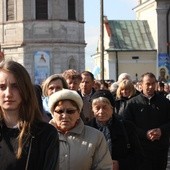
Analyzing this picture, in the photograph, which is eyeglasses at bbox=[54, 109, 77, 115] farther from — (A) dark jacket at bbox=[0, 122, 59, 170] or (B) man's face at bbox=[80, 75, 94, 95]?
(B) man's face at bbox=[80, 75, 94, 95]

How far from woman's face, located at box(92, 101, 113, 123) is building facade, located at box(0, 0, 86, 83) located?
4698 centimetres

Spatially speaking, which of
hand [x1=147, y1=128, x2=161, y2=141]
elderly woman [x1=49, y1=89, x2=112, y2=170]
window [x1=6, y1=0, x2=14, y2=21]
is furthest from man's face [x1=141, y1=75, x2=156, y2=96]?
window [x1=6, y1=0, x2=14, y2=21]

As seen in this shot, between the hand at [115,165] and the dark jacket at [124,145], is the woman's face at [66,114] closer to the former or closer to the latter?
the hand at [115,165]

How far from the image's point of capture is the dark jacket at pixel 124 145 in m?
6.71

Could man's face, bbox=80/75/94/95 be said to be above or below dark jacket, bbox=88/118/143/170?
above

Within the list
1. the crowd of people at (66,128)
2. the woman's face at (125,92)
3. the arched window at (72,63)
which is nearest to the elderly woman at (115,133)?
the crowd of people at (66,128)

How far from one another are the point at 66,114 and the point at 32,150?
59.1 inches

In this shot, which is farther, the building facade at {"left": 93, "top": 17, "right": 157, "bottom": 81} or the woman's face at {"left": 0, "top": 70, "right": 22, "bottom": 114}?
the building facade at {"left": 93, "top": 17, "right": 157, "bottom": 81}

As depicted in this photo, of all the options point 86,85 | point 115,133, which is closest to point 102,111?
point 115,133

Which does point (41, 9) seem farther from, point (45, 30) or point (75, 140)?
point (75, 140)

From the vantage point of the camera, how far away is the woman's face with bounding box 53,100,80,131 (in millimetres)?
5348

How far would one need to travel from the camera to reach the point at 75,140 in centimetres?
532

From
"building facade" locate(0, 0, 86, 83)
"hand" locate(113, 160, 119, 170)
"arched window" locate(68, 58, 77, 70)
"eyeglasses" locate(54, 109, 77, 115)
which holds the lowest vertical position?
"hand" locate(113, 160, 119, 170)

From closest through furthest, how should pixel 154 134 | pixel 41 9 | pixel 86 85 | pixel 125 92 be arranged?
pixel 154 134 → pixel 86 85 → pixel 125 92 → pixel 41 9
